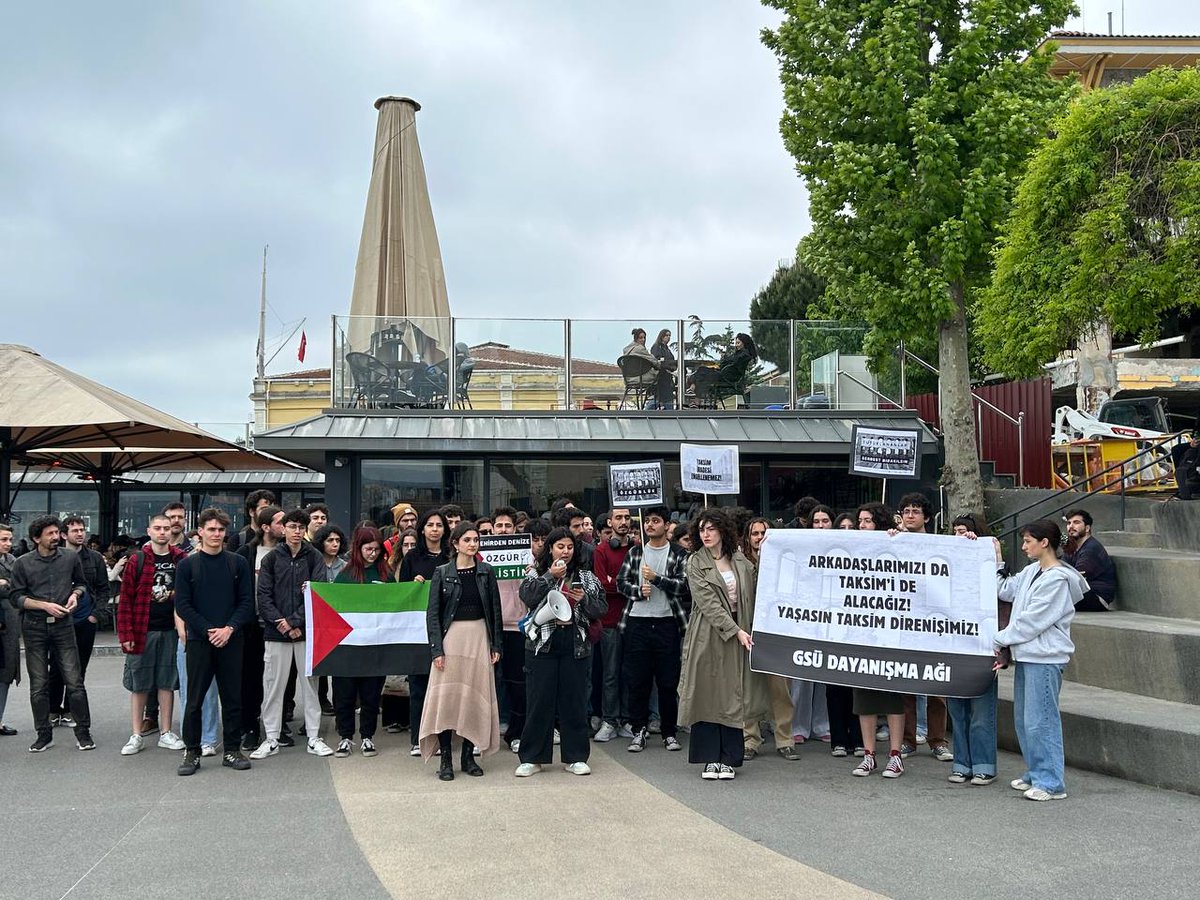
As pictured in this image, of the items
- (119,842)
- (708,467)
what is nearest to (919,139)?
(708,467)

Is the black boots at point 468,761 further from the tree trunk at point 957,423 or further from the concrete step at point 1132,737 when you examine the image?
the tree trunk at point 957,423

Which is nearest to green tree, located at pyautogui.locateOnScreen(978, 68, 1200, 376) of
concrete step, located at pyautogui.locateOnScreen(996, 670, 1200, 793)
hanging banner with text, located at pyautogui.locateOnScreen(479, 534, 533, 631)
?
concrete step, located at pyautogui.locateOnScreen(996, 670, 1200, 793)

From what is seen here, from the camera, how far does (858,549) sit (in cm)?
783

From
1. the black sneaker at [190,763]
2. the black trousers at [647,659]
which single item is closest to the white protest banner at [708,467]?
the black trousers at [647,659]

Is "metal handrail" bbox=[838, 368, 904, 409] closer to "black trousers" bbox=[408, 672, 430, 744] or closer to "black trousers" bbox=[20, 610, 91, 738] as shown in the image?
"black trousers" bbox=[408, 672, 430, 744]

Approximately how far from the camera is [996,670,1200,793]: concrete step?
6895mm

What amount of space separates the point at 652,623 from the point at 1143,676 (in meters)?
4.15

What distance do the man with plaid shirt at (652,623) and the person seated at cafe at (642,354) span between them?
887 centimetres

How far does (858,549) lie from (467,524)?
9.84 ft

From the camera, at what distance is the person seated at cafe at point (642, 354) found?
1717 centimetres

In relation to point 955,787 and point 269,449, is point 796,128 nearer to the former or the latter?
point 269,449

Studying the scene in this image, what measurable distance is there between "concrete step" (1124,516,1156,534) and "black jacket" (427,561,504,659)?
908cm

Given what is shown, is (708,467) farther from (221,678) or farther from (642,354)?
(221,678)

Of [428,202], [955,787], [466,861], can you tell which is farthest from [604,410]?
[466,861]
